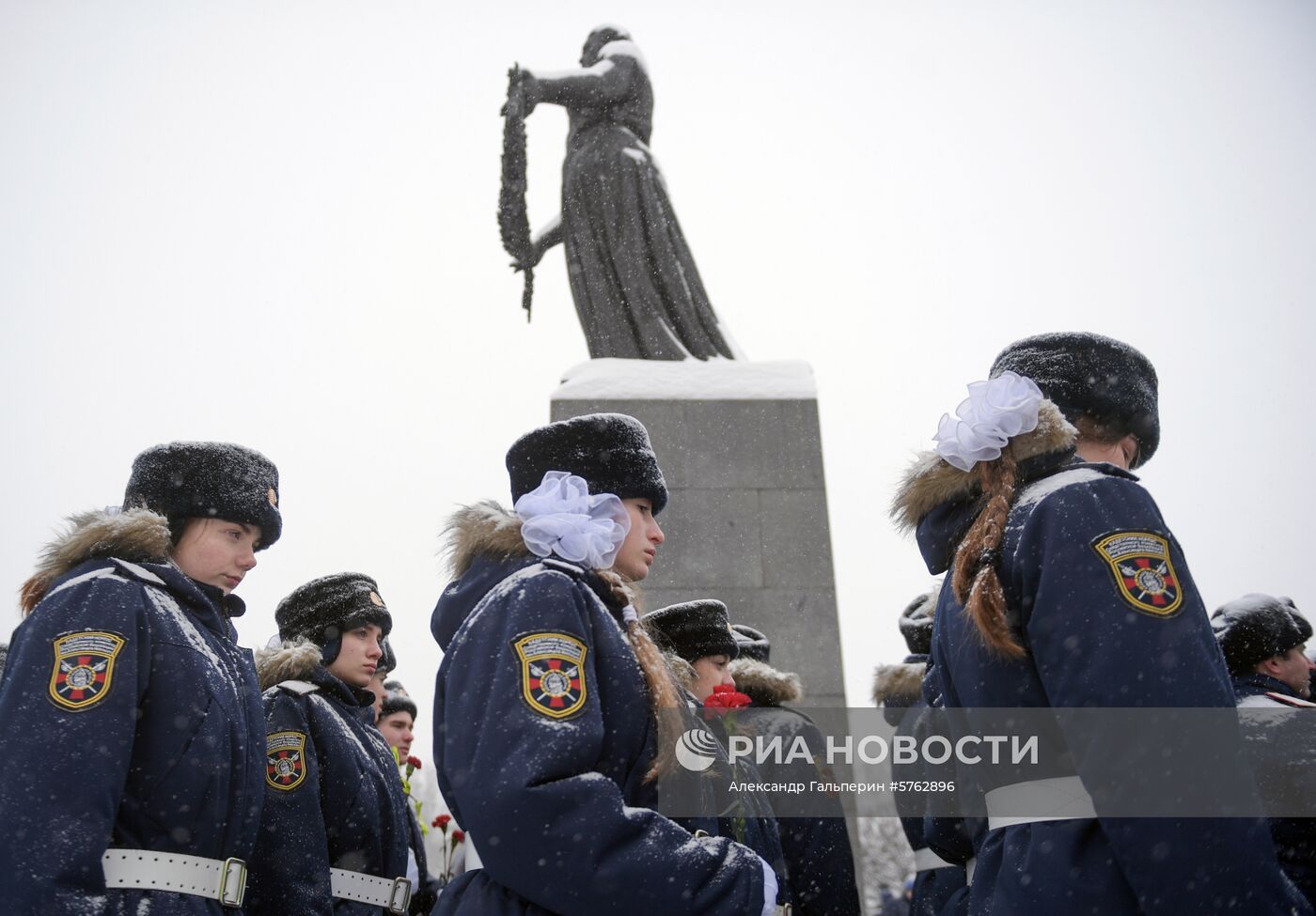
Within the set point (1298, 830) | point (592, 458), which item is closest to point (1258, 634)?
point (1298, 830)

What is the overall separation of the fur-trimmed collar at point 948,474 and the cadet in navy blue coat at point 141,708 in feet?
5.36

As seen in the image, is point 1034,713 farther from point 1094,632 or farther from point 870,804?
point 870,804

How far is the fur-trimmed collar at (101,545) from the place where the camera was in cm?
288

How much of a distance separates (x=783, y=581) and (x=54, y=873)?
4.30 metres

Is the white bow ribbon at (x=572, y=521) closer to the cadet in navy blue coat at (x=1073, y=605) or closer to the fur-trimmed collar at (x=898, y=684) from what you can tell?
the cadet in navy blue coat at (x=1073, y=605)

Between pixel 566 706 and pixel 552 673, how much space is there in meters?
0.07

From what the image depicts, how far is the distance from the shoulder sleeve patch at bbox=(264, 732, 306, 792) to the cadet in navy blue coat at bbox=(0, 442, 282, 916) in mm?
482

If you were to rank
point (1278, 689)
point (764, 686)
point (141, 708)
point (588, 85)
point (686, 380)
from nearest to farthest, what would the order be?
point (141, 708) → point (1278, 689) → point (764, 686) → point (686, 380) → point (588, 85)

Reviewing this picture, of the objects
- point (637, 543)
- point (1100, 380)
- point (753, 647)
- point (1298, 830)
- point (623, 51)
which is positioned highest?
point (623, 51)

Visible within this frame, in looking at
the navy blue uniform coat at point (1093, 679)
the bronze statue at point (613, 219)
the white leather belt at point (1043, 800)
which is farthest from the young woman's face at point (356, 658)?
the bronze statue at point (613, 219)

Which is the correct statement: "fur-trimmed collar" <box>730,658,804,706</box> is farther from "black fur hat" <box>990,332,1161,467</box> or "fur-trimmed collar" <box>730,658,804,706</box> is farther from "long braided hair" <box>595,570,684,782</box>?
"black fur hat" <box>990,332,1161,467</box>

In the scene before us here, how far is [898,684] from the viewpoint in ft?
14.4

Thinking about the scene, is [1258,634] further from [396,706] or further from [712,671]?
[396,706]

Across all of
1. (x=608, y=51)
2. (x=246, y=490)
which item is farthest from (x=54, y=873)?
(x=608, y=51)
